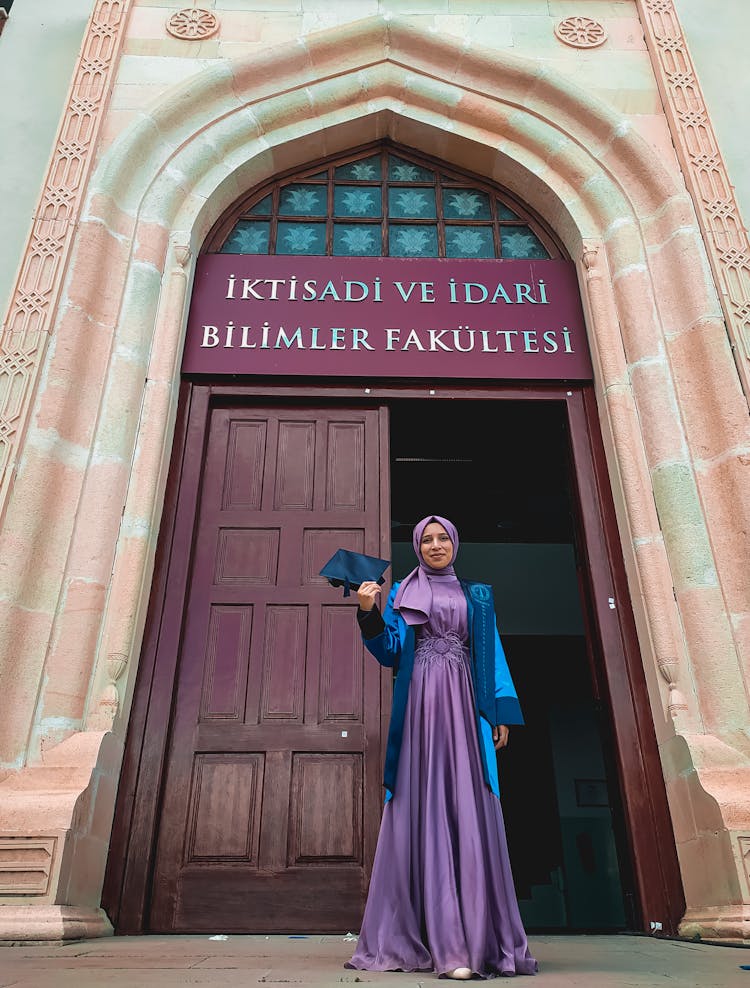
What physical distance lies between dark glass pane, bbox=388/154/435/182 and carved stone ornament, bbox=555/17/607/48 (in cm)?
A: 149

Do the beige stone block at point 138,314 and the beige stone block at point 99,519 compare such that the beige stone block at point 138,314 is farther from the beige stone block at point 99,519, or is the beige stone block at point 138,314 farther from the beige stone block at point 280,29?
the beige stone block at point 280,29

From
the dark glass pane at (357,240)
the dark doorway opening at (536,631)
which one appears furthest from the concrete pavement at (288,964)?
the dark glass pane at (357,240)

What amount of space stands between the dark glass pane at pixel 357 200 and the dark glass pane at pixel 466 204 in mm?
550

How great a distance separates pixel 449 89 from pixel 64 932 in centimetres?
611

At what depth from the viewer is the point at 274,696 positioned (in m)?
4.29

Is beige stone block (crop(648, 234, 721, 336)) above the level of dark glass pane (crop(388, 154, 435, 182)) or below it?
below

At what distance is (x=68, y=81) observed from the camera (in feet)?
19.7

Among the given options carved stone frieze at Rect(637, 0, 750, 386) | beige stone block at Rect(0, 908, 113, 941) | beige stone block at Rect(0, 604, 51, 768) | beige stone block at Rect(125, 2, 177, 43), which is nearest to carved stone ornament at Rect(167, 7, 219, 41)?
beige stone block at Rect(125, 2, 177, 43)

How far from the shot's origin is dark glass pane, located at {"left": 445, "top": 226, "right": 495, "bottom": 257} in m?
5.81

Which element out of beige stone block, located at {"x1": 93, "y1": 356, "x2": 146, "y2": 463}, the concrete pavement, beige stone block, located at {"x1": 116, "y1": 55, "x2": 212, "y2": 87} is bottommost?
the concrete pavement

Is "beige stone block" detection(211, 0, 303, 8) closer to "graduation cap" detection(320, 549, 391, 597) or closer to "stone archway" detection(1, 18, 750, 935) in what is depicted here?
"stone archway" detection(1, 18, 750, 935)

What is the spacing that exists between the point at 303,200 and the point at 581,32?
8.64ft

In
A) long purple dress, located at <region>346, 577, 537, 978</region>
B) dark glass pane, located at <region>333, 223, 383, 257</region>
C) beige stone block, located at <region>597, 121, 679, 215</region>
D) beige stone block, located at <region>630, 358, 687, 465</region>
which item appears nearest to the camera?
long purple dress, located at <region>346, 577, 537, 978</region>

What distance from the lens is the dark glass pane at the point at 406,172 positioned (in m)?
6.22
